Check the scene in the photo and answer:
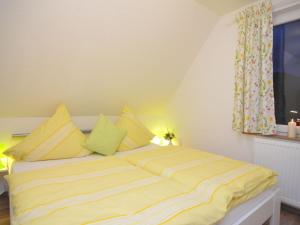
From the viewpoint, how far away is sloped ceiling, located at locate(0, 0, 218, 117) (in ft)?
6.07

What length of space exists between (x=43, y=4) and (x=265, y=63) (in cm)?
227

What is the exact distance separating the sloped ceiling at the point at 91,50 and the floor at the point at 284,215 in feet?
3.40

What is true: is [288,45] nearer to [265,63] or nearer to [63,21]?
[265,63]

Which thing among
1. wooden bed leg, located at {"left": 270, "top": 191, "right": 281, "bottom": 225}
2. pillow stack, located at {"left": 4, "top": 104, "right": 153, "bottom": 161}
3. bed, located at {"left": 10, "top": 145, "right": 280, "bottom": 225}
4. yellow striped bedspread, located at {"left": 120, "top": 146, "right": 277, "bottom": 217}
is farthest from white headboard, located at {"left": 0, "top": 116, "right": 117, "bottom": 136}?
wooden bed leg, located at {"left": 270, "top": 191, "right": 281, "bottom": 225}

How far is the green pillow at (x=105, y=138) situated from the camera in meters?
2.38

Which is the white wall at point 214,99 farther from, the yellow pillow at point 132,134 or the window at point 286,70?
the yellow pillow at point 132,134

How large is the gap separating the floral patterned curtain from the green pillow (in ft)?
4.79

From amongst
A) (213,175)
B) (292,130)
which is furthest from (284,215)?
(213,175)

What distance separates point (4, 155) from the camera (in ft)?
7.63

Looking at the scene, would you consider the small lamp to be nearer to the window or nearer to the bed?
the bed

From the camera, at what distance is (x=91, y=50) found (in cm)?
226

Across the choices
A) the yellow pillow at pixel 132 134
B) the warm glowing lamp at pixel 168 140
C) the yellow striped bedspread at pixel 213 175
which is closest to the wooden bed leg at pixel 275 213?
the yellow striped bedspread at pixel 213 175

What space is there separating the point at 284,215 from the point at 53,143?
260 centimetres

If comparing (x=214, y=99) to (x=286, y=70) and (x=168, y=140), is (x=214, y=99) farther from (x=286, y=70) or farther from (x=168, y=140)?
(x=168, y=140)
